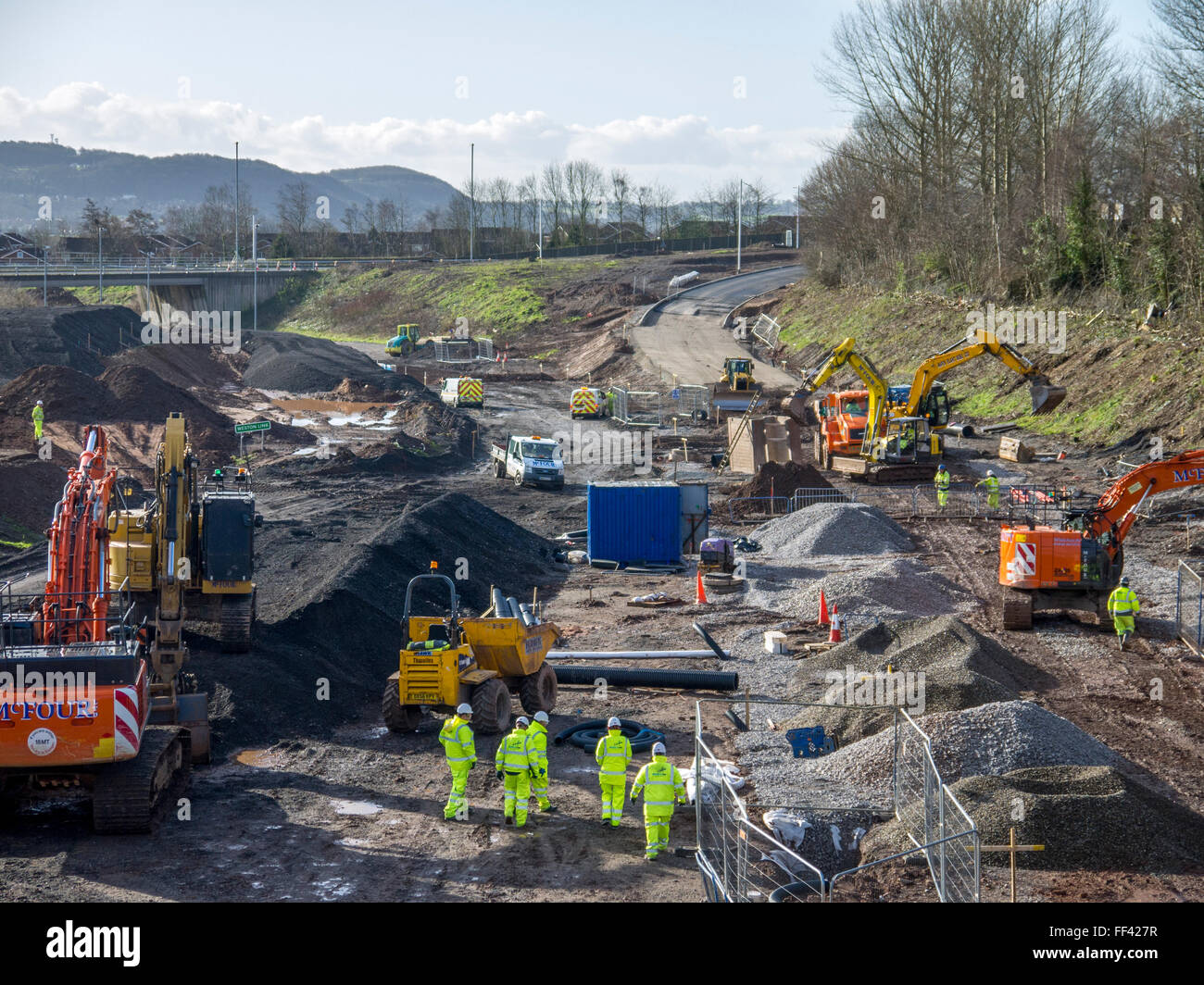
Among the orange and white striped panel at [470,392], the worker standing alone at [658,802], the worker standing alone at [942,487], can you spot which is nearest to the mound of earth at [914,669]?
the worker standing alone at [658,802]

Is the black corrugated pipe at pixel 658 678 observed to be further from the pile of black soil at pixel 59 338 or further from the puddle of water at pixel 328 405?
the pile of black soil at pixel 59 338

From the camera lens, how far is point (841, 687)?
1939 centimetres

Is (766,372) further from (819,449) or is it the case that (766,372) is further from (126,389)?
(126,389)

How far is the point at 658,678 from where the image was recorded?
20.0 metres

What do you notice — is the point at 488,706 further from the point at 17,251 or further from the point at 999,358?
the point at 17,251

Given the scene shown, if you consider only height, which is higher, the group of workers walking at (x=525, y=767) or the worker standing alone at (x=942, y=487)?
the worker standing alone at (x=942, y=487)

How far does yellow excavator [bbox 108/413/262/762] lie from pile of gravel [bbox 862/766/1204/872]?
352 inches

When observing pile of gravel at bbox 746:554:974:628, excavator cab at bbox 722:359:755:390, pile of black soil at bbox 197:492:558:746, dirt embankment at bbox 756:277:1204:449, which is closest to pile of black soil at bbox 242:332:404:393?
excavator cab at bbox 722:359:755:390

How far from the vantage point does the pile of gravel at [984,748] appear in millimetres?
14672

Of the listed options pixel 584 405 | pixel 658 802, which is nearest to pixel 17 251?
pixel 584 405

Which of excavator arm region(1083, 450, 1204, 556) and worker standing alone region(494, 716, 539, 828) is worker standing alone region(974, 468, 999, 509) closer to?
excavator arm region(1083, 450, 1204, 556)

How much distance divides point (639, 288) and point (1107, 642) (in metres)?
63.9

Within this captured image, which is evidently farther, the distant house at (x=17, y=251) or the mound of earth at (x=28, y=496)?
the distant house at (x=17, y=251)

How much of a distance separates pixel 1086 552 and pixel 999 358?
1517 cm
